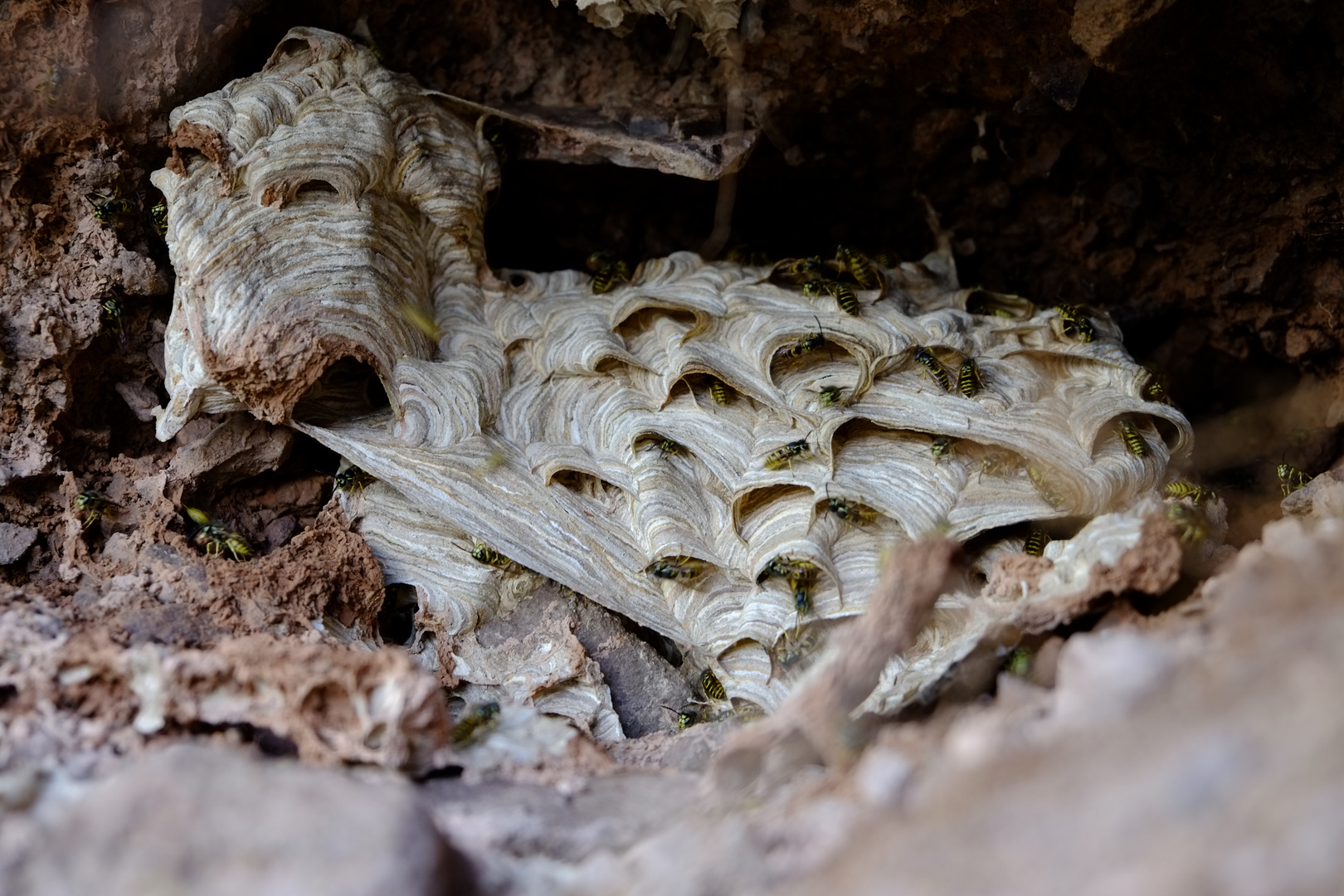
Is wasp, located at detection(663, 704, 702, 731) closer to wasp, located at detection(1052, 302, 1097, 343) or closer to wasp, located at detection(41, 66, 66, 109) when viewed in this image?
wasp, located at detection(1052, 302, 1097, 343)

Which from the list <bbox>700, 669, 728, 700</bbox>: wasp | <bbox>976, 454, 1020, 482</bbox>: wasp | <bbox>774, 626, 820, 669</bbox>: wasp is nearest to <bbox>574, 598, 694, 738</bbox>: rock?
<bbox>700, 669, 728, 700</bbox>: wasp

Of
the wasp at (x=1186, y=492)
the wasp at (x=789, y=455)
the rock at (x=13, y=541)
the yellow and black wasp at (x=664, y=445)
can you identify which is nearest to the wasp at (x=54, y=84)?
the rock at (x=13, y=541)

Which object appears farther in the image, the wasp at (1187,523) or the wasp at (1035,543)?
the wasp at (1035,543)

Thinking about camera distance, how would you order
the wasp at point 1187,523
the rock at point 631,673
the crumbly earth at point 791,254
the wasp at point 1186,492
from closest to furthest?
1. the crumbly earth at point 791,254
2. the wasp at point 1187,523
3. the wasp at point 1186,492
4. the rock at point 631,673

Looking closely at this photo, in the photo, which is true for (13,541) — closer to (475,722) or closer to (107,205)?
(107,205)

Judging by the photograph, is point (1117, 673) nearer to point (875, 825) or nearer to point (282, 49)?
point (875, 825)

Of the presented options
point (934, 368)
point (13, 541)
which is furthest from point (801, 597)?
point (13, 541)

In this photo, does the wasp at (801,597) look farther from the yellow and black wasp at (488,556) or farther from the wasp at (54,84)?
the wasp at (54,84)
